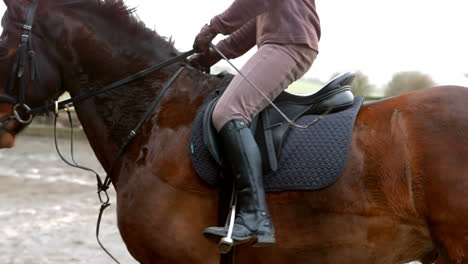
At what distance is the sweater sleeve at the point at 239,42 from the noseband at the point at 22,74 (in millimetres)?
1177

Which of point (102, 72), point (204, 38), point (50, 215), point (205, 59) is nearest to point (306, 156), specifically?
point (204, 38)

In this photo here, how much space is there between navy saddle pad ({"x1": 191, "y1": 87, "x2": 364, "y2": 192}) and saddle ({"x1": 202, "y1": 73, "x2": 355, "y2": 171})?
4cm

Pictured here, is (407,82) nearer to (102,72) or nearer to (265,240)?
(102,72)

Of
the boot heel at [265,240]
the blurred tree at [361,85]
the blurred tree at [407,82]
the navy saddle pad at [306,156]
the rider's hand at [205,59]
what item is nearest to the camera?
the boot heel at [265,240]

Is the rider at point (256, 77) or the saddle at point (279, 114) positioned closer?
the rider at point (256, 77)

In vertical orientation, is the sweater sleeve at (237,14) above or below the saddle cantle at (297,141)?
above

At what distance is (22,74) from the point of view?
3.20 metres

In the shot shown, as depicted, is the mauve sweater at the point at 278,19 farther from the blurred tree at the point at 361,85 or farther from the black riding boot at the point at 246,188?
the blurred tree at the point at 361,85

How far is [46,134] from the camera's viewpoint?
52.0 ft

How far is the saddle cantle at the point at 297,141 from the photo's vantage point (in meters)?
3.00

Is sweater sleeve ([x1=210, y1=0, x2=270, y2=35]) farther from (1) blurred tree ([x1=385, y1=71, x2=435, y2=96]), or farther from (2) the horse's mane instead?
(1) blurred tree ([x1=385, y1=71, x2=435, y2=96])


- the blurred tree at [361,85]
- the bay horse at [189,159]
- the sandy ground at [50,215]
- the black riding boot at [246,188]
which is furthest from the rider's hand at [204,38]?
the blurred tree at [361,85]

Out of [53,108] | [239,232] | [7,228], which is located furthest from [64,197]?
[239,232]

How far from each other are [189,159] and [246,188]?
0.37 metres
